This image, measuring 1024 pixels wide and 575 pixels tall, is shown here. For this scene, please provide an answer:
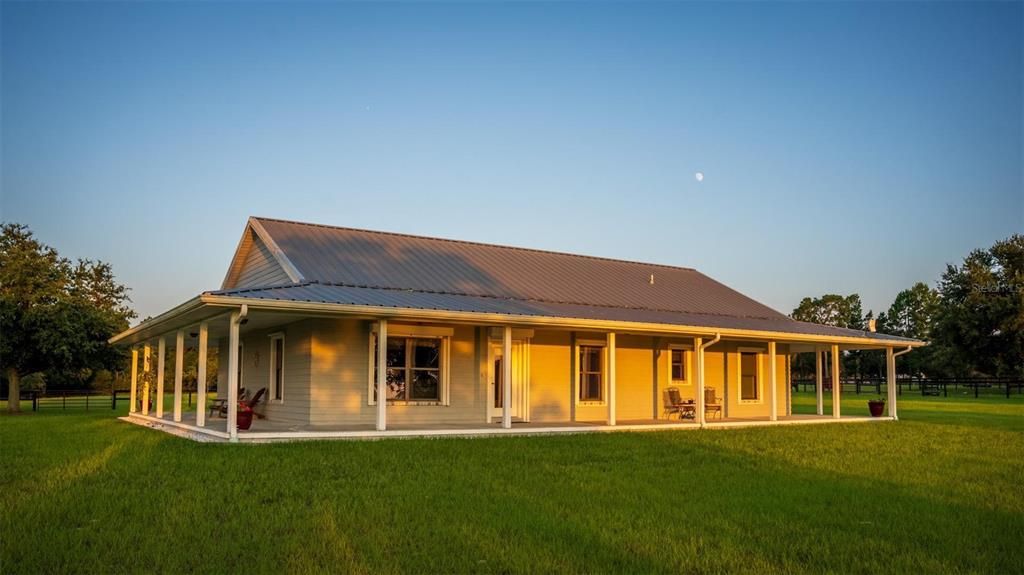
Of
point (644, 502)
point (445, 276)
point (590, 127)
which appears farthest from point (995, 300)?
point (644, 502)

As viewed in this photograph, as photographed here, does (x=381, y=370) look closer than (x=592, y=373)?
Yes

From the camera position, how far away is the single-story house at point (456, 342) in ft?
49.6

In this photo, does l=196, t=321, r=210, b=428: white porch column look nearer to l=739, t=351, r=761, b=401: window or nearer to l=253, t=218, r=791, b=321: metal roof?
l=253, t=218, r=791, b=321: metal roof

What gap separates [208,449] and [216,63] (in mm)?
9107

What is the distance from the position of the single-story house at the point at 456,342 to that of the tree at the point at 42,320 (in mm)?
5251

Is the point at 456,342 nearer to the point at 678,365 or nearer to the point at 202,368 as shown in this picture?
the point at 202,368

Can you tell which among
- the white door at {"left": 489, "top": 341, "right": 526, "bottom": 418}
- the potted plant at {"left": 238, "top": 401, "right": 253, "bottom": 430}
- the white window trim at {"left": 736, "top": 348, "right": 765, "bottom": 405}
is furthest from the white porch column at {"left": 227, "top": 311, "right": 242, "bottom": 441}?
the white window trim at {"left": 736, "top": 348, "right": 765, "bottom": 405}

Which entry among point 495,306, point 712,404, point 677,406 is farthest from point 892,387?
point 495,306

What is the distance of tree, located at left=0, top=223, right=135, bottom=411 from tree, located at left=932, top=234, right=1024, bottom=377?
141 feet

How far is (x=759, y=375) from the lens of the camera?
23.3 meters

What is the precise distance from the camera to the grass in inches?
244

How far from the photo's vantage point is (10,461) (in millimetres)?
11398

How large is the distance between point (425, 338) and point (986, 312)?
41.2m

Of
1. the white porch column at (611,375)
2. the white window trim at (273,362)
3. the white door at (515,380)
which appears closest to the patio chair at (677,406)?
the white porch column at (611,375)
